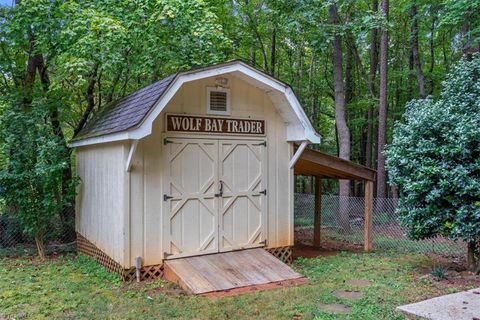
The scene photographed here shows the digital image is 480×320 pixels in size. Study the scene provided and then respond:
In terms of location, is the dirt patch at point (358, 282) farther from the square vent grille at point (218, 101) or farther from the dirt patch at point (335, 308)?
the square vent grille at point (218, 101)

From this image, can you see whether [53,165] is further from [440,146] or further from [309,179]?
[309,179]

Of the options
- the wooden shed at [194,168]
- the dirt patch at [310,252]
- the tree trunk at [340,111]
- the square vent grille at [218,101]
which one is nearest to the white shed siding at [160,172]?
the wooden shed at [194,168]

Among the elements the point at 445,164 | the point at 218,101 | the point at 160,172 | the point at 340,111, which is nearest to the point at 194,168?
the point at 160,172

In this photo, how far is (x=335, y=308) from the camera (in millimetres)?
4430

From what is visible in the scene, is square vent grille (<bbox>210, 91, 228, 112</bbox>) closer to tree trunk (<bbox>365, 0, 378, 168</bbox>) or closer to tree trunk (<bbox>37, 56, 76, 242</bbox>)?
tree trunk (<bbox>37, 56, 76, 242</bbox>)

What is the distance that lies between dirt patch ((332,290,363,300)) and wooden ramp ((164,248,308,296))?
0.65m

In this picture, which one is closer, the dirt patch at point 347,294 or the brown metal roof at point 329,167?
the dirt patch at point 347,294

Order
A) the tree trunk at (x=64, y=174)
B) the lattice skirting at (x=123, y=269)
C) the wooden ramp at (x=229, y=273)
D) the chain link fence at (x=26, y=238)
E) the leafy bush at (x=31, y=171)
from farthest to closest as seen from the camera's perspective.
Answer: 1. the tree trunk at (x=64, y=174)
2. the chain link fence at (x=26, y=238)
3. the leafy bush at (x=31, y=171)
4. the lattice skirting at (x=123, y=269)
5. the wooden ramp at (x=229, y=273)

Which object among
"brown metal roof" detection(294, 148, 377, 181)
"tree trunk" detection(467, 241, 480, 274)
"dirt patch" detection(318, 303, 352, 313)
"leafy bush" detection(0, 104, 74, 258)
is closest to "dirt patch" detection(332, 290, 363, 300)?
"dirt patch" detection(318, 303, 352, 313)

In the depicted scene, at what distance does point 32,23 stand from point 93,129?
9.40 feet

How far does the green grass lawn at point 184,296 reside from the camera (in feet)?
14.2

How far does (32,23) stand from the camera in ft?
26.4

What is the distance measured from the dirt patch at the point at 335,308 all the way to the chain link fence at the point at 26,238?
587 centimetres

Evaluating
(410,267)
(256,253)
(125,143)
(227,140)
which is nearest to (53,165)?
(125,143)
